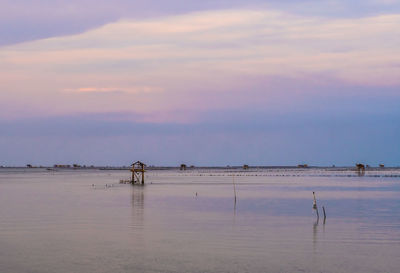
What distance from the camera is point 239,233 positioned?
96.0 feet

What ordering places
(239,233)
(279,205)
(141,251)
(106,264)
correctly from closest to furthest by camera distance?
(106,264)
(141,251)
(239,233)
(279,205)

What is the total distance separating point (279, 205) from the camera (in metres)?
45.9

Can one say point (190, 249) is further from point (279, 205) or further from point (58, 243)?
point (279, 205)

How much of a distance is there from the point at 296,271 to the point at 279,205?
25885 mm

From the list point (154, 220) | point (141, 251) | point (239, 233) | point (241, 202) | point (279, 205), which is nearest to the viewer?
point (141, 251)

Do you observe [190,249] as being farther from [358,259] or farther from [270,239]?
[358,259]

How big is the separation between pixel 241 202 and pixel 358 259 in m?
27.0

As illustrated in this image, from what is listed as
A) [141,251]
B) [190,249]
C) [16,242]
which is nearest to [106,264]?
[141,251]

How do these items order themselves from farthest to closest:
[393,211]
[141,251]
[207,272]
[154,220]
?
1. [393,211]
2. [154,220]
3. [141,251]
4. [207,272]

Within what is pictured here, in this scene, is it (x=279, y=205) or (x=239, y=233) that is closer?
(x=239, y=233)

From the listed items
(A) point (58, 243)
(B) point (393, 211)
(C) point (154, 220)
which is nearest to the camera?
(A) point (58, 243)

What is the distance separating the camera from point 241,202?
4912 centimetres

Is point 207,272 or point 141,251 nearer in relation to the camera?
point 207,272

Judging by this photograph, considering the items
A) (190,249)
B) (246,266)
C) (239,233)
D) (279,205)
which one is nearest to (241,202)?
(279,205)
